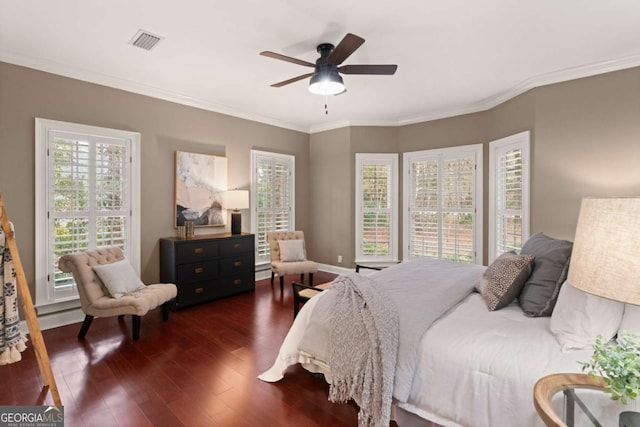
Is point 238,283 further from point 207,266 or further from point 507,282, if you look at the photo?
point 507,282

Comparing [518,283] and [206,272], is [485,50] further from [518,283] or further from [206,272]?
[206,272]

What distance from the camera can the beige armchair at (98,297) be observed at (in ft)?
10.0

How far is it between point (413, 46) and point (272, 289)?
3755 millimetres

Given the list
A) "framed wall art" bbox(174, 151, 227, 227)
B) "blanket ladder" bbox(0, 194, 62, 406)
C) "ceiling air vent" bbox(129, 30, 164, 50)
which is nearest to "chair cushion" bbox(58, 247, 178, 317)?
"blanket ladder" bbox(0, 194, 62, 406)

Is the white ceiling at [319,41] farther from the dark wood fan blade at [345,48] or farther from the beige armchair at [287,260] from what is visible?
the beige armchair at [287,260]

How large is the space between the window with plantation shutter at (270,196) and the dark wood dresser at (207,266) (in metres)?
0.65

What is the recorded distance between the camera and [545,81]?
12.3ft

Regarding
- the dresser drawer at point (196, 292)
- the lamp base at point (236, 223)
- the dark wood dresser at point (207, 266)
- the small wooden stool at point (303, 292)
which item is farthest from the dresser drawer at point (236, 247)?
the small wooden stool at point (303, 292)

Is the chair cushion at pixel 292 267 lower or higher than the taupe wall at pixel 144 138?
lower

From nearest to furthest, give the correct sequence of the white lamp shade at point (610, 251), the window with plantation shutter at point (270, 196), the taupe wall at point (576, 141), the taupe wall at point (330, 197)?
the white lamp shade at point (610, 251) < the taupe wall at point (576, 141) < the window with plantation shutter at point (270, 196) < the taupe wall at point (330, 197)

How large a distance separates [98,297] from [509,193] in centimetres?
502

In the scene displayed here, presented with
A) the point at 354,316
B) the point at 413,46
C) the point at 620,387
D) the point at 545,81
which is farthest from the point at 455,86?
the point at 620,387

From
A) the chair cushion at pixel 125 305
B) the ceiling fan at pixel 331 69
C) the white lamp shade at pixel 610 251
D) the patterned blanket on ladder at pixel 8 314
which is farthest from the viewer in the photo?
the chair cushion at pixel 125 305

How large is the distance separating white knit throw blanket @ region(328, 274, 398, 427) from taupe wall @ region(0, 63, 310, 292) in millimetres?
3169
